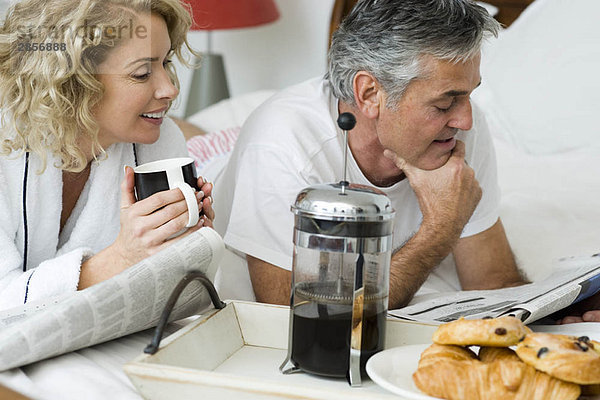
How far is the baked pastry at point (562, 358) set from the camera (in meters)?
0.67

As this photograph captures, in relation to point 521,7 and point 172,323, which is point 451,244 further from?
point 521,7

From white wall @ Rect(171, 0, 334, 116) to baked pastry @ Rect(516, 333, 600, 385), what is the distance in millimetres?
2178

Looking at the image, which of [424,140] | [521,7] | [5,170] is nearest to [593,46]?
[521,7]

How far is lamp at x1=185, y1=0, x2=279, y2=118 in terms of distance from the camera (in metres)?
2.53

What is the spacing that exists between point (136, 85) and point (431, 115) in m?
0.50

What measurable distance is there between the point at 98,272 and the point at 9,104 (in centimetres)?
32

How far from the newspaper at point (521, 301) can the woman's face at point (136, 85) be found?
50 centimetres

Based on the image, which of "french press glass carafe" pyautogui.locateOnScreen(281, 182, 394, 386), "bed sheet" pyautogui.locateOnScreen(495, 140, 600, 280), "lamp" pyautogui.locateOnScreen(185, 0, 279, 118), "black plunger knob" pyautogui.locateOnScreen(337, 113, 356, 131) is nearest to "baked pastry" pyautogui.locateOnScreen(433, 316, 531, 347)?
"french press glass carafe" pyautogui.locateOnScreen(281, 182, 394, 386)

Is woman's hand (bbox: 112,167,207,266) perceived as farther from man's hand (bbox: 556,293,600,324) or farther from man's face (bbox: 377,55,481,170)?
man's hand (bbox: 556,293,600,324)

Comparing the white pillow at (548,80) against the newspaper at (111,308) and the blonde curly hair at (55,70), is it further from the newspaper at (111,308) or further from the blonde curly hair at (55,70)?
the newspaper at (111,308)

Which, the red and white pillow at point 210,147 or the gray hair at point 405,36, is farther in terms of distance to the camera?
the red and white pillow at point 210,147

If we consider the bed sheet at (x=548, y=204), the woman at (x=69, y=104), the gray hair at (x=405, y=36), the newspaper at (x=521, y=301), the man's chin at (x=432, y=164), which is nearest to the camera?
the newspaper at (x=521, y=301)

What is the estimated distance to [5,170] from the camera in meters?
1.18

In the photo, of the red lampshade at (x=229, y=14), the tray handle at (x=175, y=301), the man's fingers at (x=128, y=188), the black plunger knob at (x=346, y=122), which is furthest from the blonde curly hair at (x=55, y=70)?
the red lampshade at (x=229, y=14)
